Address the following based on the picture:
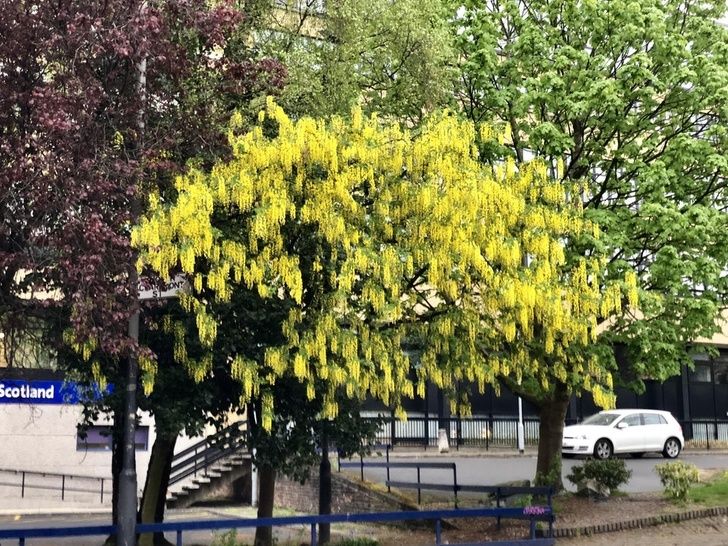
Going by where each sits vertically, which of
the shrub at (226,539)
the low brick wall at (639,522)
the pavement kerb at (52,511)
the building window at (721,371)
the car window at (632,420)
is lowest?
the pavement kerb at (52,511)

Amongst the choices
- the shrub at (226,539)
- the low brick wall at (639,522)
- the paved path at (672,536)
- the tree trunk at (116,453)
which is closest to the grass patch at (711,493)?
the low brick wall at (639,522)

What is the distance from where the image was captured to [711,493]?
18219 millimetres

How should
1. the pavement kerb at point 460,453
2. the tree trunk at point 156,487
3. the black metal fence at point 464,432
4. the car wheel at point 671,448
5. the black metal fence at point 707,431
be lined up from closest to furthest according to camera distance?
1. the tree trunk at point 156,487
2. the car wheel at point 671,448
3. the pavement kerb at point 460,453
4. the black metal fence at point 464,432
5. the black metal fence at point 707,431

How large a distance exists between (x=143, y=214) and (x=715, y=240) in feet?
33.6

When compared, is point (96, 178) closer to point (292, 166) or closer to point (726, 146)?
point (292, 166)

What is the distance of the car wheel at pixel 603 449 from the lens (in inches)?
1144

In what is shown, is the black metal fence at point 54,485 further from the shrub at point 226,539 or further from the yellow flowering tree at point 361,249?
the yellow flowering tree at point 361,249

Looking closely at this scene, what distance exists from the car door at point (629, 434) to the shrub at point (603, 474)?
1208 cm

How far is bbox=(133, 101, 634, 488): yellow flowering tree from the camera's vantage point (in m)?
11.6

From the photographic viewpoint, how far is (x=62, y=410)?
84.5 ft

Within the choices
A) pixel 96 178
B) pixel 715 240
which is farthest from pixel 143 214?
pixel 715 240

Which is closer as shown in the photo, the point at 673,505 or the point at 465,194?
the point at 465,194

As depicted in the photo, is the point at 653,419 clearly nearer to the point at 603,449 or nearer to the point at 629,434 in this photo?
the point at 629,434

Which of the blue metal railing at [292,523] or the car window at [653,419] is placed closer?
the blue metal railing at [292,523]
